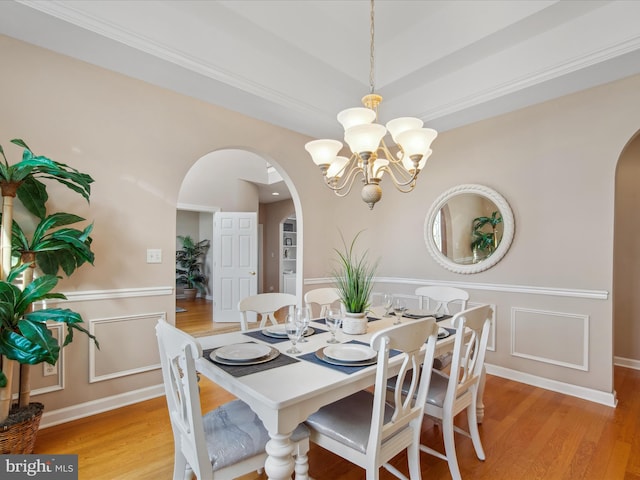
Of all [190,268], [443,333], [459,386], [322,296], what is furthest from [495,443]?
[190,268]

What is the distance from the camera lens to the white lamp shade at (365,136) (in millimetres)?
1819

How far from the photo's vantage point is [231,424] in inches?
58.2

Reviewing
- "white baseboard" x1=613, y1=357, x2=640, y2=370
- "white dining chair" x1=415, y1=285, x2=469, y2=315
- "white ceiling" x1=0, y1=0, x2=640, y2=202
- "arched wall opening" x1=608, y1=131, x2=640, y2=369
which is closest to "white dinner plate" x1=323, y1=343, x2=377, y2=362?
"white dining chair" x1=415, y1=285, x2=469, y2=315

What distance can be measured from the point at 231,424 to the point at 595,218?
3184 millimetres

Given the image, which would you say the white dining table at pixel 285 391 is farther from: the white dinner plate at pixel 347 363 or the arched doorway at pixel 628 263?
the arched doorway at pixel 628 263

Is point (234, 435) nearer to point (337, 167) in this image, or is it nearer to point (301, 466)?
point (301, 466)

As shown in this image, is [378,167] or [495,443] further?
[378,167]

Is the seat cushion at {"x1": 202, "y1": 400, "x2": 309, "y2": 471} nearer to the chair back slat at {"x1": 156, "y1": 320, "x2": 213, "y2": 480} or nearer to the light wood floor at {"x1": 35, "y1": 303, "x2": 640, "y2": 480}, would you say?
the chair back slat at {"x1": 156, "y1": 320, "x2": 213, "y2": 480}

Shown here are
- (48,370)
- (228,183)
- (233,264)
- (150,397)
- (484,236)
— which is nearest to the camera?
(48,370)

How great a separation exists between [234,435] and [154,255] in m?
1.84

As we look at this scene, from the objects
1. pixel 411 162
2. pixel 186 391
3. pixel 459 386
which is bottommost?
pixel 459 386

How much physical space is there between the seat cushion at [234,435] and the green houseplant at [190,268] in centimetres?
716

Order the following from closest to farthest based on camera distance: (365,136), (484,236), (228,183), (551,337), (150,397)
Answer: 1. (365,136)
2. (150,397)
3. (551,337)
4. (484,236)
5. (228,183)

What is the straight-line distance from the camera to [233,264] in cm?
568
